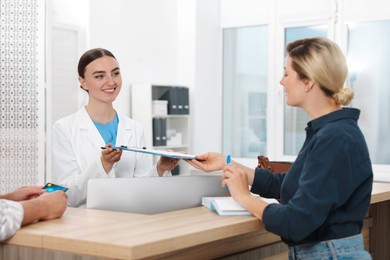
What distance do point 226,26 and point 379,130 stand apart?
2419 millimetres

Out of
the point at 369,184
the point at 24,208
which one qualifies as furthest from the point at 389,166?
the point at 24,208

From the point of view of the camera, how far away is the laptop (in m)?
2.35

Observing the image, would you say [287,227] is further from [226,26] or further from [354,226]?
[226,26]

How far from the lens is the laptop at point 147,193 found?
2.35m

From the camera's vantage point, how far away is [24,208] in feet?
6.55

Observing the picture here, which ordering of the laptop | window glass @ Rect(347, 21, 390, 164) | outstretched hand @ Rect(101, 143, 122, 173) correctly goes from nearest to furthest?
the laptop, outstretched hand @ Rect(101, 143, 122, 173), window glass @ Rect(347, 21, 390, 164)

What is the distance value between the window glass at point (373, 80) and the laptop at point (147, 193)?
4674mm

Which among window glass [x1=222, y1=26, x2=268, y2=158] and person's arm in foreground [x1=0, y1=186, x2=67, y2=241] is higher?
window glass [x1=222, y1=26, x2=268, y2=158]

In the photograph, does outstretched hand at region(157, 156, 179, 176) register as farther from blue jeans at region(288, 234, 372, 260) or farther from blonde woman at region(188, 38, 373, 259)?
blue jeans at region(288, 234, 372, 260)

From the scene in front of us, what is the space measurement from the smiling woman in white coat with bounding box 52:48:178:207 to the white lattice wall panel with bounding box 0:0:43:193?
234cm

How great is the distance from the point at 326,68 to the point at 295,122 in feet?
18.0

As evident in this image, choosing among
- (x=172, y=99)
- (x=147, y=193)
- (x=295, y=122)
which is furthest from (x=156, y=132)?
(x=147, y=193)

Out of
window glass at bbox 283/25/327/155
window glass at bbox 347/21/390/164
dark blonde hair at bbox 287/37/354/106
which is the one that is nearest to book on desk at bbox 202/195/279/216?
dark blonde hair at bbox 287/37/354/106

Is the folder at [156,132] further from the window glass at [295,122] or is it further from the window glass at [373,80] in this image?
the window glass at [373,80]
